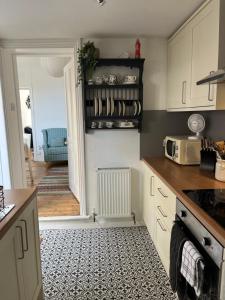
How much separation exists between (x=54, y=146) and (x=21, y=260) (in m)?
4.79

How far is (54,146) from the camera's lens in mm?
5996

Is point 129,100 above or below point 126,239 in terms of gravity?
above

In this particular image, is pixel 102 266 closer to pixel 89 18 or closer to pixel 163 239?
pixel 163 239

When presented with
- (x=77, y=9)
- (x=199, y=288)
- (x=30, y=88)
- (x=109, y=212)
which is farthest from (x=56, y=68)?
(x=199, y=288)

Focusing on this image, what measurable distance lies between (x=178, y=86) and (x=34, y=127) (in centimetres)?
507

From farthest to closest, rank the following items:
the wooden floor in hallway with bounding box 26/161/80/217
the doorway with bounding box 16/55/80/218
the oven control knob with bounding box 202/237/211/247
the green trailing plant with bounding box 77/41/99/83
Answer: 1. the doorway with bounding box 16/55/80/218
2. the wooden floor in hallway with bounding box 26/161/80/217
3. the green trailing plant with bounding box 77/41/99/83
4. the oven control knob with bounding box 202/237/211/247

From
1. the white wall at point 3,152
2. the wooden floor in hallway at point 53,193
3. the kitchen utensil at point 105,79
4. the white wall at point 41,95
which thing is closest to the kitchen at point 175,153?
the kitchen utensil at point 105,79

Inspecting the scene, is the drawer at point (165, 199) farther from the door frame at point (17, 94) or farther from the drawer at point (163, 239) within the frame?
the door frame at point (17, 94)

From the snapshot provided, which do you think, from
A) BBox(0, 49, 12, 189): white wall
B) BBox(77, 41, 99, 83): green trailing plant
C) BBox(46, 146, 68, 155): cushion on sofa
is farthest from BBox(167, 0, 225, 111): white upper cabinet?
BBox(46, 146, 68, 155): cushion on sofa

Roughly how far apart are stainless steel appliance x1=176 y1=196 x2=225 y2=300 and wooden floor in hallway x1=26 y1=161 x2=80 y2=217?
84.1 inches

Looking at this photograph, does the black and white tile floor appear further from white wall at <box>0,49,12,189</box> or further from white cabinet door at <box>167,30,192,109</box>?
white cabinet door at <box>167,30,192,109</box>

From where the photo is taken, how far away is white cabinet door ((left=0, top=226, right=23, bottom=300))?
3.64 feet

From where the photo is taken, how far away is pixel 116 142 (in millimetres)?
2881

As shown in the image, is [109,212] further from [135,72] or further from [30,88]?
[30,88]
